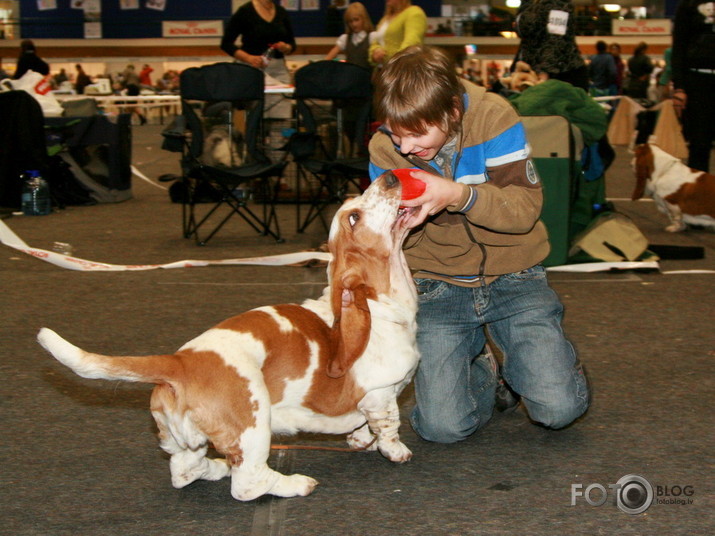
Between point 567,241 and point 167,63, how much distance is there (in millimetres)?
27383

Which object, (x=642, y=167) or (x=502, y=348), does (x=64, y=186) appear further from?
(x=502, y=348)

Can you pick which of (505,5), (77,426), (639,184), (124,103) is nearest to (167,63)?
(124,103)

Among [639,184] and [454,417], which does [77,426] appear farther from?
[639,184]

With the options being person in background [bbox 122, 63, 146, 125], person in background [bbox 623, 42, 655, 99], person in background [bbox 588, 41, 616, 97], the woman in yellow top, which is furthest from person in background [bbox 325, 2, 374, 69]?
person in background [bbox 122, 63, 146, 125]

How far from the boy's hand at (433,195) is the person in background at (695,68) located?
4.20m

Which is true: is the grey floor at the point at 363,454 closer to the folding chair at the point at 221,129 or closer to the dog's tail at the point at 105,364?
the dog's tail at the point at 105,364

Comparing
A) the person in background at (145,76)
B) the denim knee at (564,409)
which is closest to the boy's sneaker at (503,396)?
the denim knee at (564,409)

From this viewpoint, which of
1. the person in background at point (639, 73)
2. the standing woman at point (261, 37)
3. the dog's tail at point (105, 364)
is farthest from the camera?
the person in background at point (639, 73)

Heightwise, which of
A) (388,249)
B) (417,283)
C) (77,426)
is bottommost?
(77,426)

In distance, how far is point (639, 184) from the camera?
6.70 metres

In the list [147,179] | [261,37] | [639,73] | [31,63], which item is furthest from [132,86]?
[261,37]

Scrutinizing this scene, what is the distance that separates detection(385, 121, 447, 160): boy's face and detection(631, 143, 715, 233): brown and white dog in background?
4.20 m

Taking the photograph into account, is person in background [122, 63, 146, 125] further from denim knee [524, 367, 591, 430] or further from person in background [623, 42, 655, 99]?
denim knee [524, 367, 591, 430]

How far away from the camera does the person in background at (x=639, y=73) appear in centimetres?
1559
